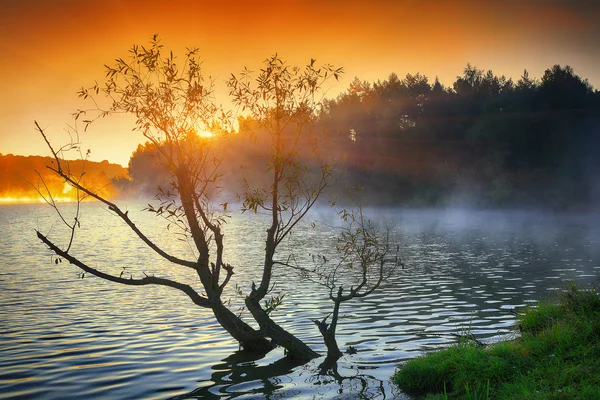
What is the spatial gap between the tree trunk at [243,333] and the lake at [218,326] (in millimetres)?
409

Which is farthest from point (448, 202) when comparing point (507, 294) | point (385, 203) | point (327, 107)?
point (507, 294)

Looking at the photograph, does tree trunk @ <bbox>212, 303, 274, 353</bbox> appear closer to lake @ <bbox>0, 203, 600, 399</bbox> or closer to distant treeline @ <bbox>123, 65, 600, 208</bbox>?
lake @ <bbox>0, 203, 600, 399</bbox>

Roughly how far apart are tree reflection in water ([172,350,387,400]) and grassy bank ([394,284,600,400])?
96 centimetres

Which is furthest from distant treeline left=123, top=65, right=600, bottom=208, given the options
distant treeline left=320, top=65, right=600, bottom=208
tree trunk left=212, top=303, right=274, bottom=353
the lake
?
tree trunk left=212, top=303, right=274, bottom=353

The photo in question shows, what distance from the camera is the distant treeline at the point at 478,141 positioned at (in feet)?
367

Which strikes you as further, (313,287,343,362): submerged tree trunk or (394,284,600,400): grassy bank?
(313,287,343,362): submerged tree trunk

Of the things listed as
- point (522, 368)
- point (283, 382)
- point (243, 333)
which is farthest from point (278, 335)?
point (522, 368)

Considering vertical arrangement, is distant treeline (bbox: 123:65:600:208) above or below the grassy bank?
above

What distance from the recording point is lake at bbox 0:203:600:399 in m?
14.1

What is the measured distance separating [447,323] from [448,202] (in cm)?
10426

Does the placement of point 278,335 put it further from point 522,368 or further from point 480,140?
point 480,140

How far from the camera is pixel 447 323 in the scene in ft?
67.9

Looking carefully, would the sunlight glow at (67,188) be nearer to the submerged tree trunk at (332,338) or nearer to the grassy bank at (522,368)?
the submerged tree trunk at (332,338)

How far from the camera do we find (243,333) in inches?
659
